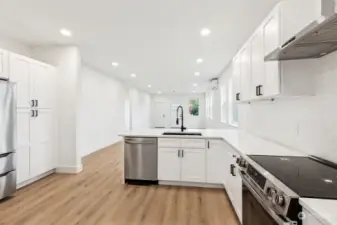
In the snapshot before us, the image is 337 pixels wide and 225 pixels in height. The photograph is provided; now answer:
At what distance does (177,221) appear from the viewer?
2752 millimetres

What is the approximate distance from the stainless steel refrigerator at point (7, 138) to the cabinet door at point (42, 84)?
2.45 ft

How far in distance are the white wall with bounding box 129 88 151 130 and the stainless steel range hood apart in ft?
30.5

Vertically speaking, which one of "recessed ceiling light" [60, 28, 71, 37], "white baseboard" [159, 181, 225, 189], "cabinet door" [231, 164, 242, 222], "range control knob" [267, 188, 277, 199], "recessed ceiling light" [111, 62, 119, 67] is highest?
"recessed ceiling light" [111, 62, 119, 67]

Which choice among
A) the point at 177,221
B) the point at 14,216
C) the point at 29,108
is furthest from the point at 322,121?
the point at 29,108

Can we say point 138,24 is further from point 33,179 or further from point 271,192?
point 33,179

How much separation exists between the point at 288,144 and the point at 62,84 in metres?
4.43

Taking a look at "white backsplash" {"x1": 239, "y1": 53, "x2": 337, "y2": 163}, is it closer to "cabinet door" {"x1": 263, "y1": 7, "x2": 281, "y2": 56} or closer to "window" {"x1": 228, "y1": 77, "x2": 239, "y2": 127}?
"cabinet door" {"x1": 263, "y1": 7, "x2": 281, "y2": 56}

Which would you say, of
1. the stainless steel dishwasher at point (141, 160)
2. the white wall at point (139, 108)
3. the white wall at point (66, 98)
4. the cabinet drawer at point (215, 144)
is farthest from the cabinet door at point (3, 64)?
the white wall at point (139, 108)

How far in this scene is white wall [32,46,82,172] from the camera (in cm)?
490

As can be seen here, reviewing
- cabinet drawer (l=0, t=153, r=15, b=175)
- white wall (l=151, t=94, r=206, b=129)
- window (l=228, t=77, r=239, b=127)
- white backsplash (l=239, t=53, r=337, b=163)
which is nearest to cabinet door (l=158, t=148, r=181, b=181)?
white backsplash (l=239, t=53, r=337, b=163)

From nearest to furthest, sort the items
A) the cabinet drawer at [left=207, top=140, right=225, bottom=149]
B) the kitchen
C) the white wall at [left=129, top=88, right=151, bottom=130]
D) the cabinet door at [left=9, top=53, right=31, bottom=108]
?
the kitchen < the cabinet door at [left=9, top=53, right=31, bottom=108] < the cabinet drawer at [left=207, top=140, right=225, bottom=149] < the white wall at [left=129, top=88, right=151, bottom=130]

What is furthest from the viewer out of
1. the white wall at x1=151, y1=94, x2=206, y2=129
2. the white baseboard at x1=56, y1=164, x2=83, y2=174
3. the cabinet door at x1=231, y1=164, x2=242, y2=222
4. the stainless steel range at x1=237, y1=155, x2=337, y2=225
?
the white wall at x1=151, y1=94, x2=206, y2=129

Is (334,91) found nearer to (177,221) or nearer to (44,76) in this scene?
(177,221)

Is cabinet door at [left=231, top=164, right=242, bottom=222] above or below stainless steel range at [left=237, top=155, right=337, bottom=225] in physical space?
below
